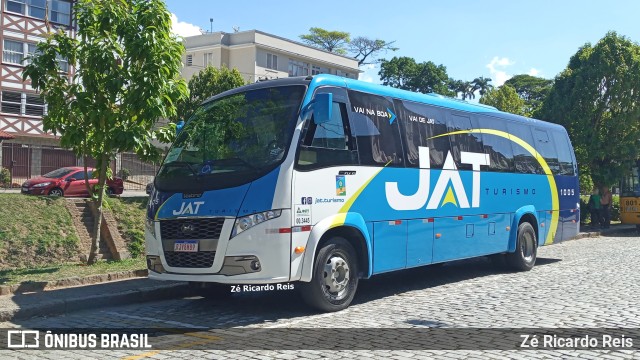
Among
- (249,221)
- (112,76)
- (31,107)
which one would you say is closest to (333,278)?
(249,221)

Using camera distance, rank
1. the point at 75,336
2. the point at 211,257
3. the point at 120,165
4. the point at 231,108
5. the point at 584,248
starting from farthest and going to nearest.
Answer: the point at 120,165, the point at 584,248, the point at 231,108, the point at 211,257, the point at 75,336

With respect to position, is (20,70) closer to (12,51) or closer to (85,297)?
(12,51)

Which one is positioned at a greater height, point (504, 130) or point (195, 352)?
point (504, 130)

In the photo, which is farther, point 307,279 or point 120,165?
point 120,165

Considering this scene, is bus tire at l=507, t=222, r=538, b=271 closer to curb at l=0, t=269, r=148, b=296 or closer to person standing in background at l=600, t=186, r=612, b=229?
curb at l=0, t=269, r=148, b=296

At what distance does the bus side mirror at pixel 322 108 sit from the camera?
8.11 m

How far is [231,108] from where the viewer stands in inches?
350

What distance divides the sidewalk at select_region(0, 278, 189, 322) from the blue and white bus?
1.08 m

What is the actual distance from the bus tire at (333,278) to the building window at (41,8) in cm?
3624

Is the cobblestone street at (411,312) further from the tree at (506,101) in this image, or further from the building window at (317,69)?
the building window at (317,69)

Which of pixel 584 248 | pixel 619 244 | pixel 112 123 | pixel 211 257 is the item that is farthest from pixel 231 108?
pixel 619 244

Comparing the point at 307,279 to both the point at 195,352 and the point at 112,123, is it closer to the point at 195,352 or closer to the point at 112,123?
the point at 195,352

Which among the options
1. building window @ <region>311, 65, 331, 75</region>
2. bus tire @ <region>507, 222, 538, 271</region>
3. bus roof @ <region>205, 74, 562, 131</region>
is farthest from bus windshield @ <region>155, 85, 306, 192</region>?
building window @ <region>311, 65, 331, 75</region>

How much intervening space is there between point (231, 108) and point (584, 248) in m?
13.6
